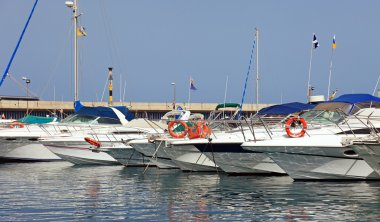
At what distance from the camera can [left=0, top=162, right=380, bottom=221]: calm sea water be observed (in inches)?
627

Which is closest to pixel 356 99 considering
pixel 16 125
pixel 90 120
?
pixel 90 120

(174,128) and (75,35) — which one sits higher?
(75,35)

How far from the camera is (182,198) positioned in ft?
61.8

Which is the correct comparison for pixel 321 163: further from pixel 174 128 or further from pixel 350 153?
pixel 174 128

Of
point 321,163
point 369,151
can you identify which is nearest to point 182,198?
point 321,163

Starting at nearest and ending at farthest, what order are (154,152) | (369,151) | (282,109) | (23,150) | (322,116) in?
(369,151) → (322,116) → (154,152) → (282,109) → (23,150)

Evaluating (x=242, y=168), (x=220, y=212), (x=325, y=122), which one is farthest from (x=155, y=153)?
(x=220, y=212)

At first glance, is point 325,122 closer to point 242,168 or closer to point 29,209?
point 242,168

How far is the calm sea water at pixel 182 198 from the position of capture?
15938 millimetres

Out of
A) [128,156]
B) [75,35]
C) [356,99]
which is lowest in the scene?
[128,156]

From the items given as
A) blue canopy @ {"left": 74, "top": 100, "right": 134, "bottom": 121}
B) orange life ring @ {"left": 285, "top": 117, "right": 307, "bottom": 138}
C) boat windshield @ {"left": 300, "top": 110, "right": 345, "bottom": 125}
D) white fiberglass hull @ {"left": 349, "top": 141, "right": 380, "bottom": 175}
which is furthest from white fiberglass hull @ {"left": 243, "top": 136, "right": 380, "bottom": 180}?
blue canopy @ {"left": 74, "top": 100, "right": 134, "bottom": 121}

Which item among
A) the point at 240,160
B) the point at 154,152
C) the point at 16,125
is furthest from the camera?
the point at 16,125

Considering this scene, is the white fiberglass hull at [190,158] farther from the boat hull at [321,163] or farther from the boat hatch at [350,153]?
the boat hatch at [350,153]

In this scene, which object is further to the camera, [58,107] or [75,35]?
[58,107]
